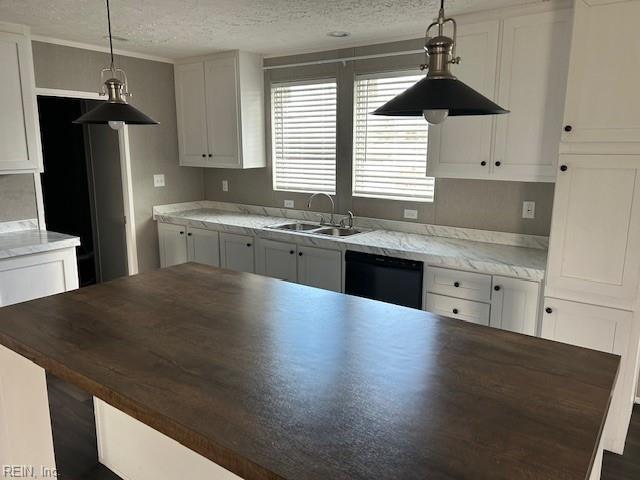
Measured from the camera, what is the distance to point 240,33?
3463 millimetres

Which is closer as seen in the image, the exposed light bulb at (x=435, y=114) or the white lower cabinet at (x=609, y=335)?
the exposed light bulb at (x=435, y=114)

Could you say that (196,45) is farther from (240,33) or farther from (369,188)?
(369,188)

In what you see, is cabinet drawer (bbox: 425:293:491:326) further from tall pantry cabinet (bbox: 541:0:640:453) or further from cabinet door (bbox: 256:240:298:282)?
cabinet door (bbox: 256:240:298:282)

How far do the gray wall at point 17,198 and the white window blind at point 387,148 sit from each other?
2500 millimetres

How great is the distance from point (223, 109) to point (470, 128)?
7.39 ft

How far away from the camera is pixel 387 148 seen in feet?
12.3

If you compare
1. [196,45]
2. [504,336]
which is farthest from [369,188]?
[504,336]

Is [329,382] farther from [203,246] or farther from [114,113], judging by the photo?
[203,246]

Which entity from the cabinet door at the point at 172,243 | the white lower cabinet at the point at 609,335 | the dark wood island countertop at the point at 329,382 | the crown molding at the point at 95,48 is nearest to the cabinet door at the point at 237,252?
the cabinet door at the point at 172,243

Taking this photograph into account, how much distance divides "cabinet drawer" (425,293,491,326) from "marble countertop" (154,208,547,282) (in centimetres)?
21

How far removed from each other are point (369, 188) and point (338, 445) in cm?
306

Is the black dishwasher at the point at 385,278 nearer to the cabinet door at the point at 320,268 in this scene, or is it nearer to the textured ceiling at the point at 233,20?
the cabinet door at the point at 320,268

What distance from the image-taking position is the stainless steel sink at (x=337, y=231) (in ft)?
12.6

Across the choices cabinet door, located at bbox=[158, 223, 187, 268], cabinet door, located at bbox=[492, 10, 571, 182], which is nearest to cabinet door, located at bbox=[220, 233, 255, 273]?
cabinet door, located at bbox=[158, 223, 187, 268]
